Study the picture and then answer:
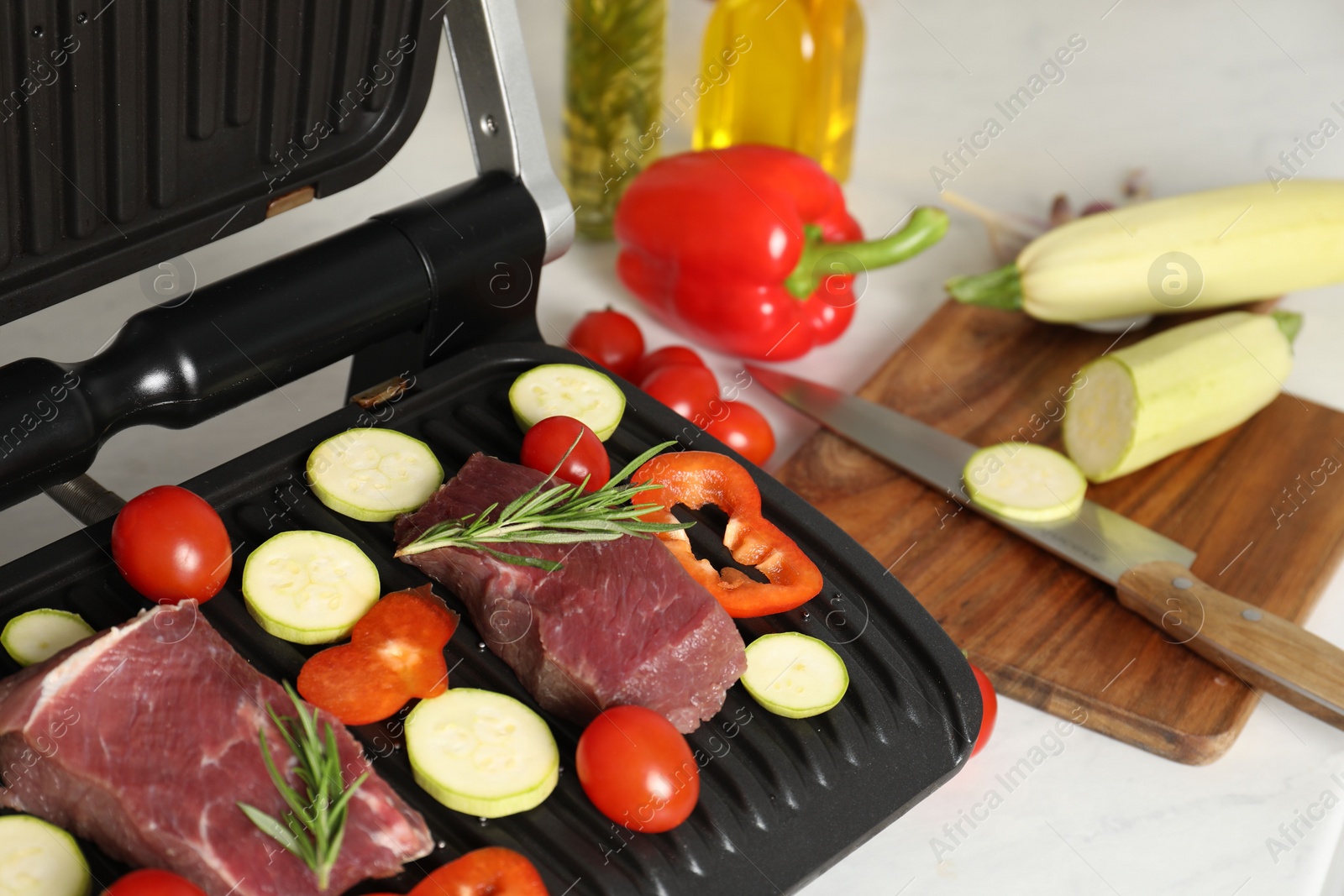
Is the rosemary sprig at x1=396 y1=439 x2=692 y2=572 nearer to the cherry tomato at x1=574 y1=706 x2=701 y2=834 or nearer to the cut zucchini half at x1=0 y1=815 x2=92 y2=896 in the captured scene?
the cherry tomato at x1=574 y1=706 x2=701 y2=834

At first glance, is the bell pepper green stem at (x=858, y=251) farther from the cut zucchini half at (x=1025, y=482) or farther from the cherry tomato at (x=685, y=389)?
the cut zucchini half at (x=1025, y=482)

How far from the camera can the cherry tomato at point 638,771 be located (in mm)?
1215

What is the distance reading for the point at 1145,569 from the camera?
1.78 m

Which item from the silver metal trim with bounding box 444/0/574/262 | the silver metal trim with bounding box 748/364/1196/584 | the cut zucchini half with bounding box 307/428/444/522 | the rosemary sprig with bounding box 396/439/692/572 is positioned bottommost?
the silver metal trim with bounding box 748/364/1196/584

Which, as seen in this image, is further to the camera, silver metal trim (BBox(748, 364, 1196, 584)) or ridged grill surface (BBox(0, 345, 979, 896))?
silver metal trim (BBox(748, 364, 1196, 584))

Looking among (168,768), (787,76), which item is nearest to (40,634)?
(168,768)

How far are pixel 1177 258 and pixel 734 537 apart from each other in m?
1.15

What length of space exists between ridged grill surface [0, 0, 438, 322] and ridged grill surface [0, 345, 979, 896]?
284mm

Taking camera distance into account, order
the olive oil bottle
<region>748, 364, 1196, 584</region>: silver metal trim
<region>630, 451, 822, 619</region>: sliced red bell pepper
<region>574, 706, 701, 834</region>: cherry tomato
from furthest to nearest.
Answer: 1. the olive oil bottle
2. <region>748, 364, 1196, 584</region>: silver metal trim
3. <region>630, 451, 822, 619</region>: sliced red bell pepper
4. <region>574, 706, 701, 834</region>: cherry tomato

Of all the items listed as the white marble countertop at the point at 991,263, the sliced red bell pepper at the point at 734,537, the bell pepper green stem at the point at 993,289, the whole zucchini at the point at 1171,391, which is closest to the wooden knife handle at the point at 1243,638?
the white marble countertop at the point at 991,263

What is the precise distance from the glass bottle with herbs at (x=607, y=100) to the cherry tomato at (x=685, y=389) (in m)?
0.60

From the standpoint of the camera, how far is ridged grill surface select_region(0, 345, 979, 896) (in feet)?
4.02

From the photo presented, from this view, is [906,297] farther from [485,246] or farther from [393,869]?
[393,869]

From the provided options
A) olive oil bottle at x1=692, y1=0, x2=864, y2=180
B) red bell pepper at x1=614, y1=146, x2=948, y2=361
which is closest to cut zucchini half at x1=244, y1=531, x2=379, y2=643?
red bell pepper at x1=614, y1=146, x2=948, y2=361
